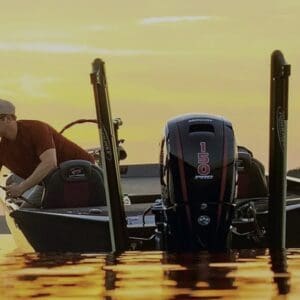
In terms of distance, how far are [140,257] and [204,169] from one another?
159cm

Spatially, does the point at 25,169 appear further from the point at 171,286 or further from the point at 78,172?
the point at 171,286

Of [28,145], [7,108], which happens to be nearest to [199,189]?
[28,145]

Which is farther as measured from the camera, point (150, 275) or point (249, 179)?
point (249, 179)

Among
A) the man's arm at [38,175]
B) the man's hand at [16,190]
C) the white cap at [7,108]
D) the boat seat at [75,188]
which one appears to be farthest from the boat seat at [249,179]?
the white cap at [7,108]

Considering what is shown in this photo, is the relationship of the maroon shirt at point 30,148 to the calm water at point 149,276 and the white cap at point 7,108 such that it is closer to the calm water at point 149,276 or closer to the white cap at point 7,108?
the white cap at point 7,108

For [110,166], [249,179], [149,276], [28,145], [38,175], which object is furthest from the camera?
[28,145]

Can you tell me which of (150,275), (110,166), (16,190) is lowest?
(16,190)

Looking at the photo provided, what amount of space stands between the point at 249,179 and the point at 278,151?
1923 millimetres

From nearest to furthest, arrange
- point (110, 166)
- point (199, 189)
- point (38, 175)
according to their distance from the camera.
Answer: point (199, 189) < point (110, 166) < point (38, 175)

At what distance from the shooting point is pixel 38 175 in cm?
630

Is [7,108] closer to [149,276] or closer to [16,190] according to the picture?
[16,190]

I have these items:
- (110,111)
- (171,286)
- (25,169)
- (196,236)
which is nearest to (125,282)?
(171,286)

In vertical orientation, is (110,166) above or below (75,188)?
above

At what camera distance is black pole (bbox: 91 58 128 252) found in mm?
4336
